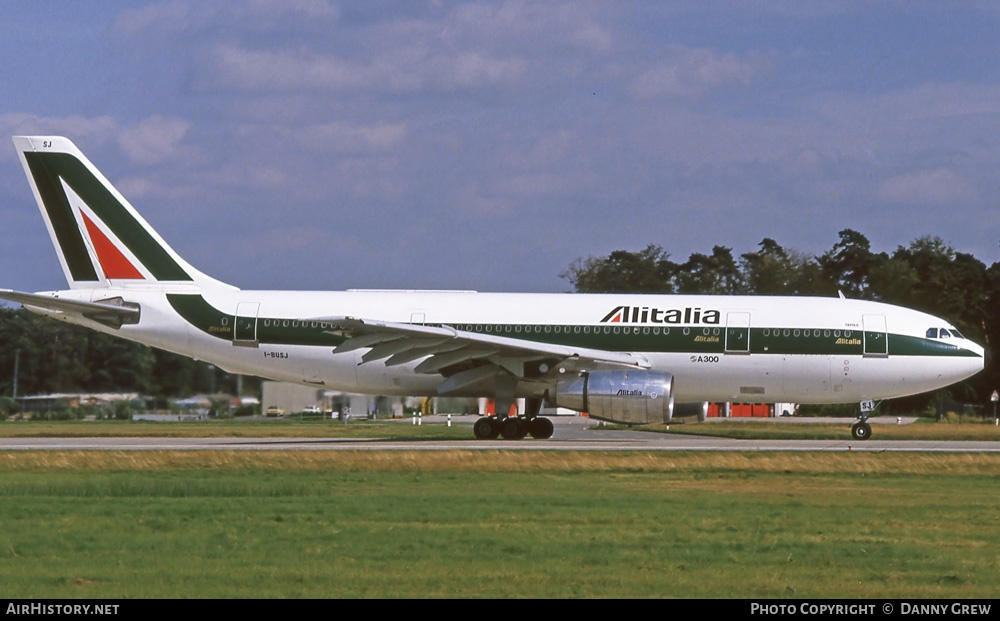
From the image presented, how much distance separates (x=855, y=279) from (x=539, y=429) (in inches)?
1181

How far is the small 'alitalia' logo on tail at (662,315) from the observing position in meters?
28.2

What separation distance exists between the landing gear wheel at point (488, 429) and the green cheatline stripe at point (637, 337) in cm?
211

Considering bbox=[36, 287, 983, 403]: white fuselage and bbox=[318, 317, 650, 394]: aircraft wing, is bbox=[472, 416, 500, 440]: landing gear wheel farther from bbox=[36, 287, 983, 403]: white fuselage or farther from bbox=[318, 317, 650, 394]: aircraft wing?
bbox=[318, 317, 650, 394]: aircraft wing

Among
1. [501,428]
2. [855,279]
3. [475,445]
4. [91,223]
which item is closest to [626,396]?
[475,445]

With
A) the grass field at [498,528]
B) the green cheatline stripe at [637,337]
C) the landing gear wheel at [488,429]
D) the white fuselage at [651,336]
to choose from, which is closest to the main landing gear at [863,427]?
the white fuselage at [651,336]

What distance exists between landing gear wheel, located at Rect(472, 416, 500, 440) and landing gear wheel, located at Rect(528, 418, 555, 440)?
3.18 feet

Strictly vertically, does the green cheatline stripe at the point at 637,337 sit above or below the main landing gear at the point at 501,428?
above

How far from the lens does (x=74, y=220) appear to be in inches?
1170

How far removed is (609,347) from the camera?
2812cm

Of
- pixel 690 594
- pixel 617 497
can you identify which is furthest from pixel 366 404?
pixel 690 594

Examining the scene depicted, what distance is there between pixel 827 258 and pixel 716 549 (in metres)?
50.9

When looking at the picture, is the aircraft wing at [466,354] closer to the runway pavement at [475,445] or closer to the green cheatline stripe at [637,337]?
the green cheatline stripe at [637,337]

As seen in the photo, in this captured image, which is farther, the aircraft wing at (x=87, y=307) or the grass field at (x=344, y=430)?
the grass field at (x=344, y=430)
